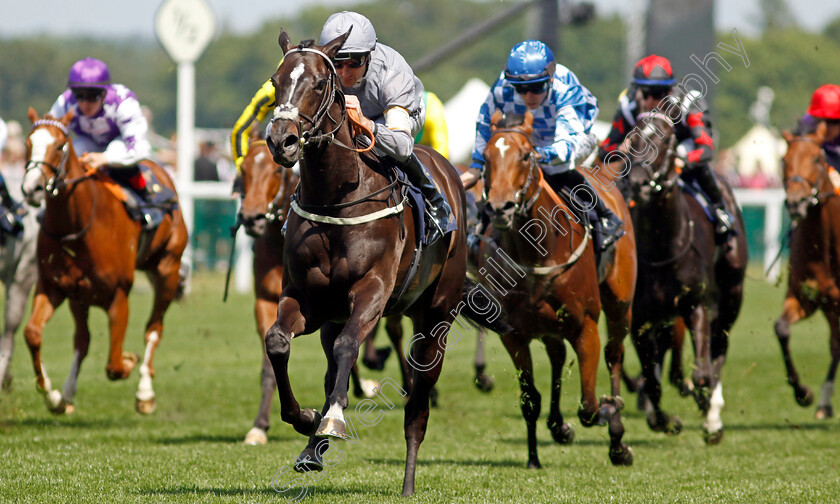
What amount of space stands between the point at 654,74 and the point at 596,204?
4.50ft

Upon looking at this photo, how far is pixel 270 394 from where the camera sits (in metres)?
7.52

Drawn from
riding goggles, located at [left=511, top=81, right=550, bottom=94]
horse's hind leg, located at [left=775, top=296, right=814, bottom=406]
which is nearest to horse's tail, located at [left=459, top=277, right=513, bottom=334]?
riding goggles, located at [left=511, top=81, right=550, bottom=94]

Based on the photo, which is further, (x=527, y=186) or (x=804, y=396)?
(x=804, y=396)

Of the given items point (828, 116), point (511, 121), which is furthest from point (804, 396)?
point (511, 121)

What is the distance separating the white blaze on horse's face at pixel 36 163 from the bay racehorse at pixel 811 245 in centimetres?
547

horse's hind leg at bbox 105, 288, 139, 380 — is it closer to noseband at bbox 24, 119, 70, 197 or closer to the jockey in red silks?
noseband at bbox 24, 119, 70, 197

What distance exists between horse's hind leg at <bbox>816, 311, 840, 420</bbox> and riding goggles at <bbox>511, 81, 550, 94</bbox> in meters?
3.80

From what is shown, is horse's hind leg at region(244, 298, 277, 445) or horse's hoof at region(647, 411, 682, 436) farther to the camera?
horse's hoof at region(647, 411, 682, 436)

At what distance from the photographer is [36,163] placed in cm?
742

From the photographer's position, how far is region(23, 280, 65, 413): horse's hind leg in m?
7.65

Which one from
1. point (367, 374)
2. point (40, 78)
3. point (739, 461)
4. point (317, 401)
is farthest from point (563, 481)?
point (40, 78)

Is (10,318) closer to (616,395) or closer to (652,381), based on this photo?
(616,395)

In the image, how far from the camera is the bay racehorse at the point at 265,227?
24.6ft

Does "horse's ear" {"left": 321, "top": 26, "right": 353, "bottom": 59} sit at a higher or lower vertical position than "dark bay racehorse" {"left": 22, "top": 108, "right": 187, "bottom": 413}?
higher
